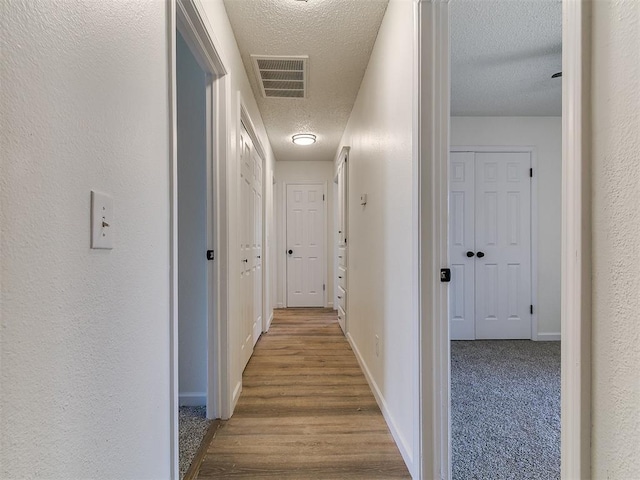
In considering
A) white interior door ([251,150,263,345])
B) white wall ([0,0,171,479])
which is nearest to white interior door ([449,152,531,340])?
white interior door ([251,150,263,345])

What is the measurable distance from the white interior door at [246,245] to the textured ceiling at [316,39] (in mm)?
655

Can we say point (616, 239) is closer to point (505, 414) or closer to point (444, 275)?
point (444, 275)

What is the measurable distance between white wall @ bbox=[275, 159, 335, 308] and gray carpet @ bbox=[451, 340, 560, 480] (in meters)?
2.64

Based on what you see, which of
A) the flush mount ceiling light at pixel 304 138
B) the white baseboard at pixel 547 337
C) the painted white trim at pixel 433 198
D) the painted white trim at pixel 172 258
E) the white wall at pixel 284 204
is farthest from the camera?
the white wall at pixel 284 204

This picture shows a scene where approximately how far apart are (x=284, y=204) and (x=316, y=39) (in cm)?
327

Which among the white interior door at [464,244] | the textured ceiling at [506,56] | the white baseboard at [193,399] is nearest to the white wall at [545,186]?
the textured ceiling at [506,56]

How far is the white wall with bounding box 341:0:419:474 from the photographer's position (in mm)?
1462

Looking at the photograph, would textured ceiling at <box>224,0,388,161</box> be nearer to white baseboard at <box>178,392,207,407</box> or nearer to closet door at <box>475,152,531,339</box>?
closet door at <box>475,152,531,339</box>

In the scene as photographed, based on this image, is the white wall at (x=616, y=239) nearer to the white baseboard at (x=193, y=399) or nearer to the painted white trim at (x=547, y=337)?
the white baseboard at (x=193, y=399)

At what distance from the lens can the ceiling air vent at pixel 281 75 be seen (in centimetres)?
240

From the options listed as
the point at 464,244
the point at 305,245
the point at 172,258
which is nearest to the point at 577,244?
the point at 172,258

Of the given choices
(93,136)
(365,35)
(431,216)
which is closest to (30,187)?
(93,136)

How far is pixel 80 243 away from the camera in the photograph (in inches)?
26.1

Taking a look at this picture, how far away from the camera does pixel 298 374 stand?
2.54 meters
